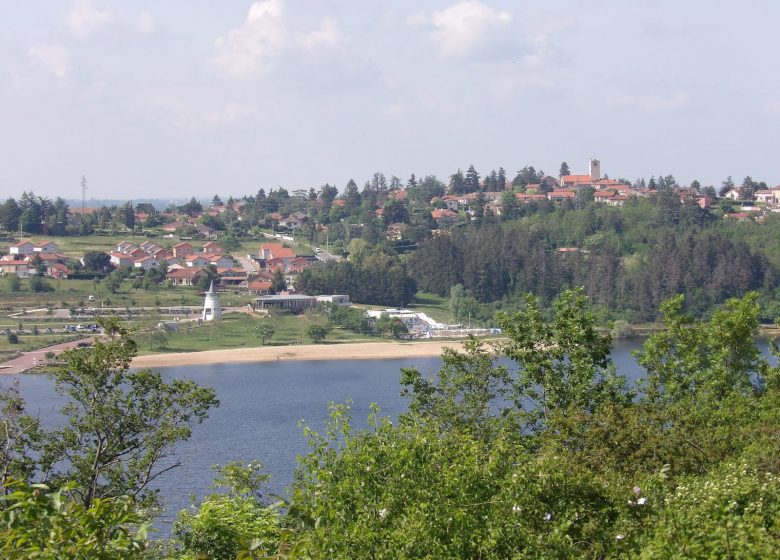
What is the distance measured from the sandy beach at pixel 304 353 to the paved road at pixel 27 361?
281 cm

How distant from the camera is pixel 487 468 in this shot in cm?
612

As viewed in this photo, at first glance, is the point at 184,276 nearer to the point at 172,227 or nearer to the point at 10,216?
the point at 10,216

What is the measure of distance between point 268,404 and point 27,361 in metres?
10.6

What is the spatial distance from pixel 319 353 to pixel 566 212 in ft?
102

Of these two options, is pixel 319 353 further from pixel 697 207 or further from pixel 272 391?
pixel 697 207

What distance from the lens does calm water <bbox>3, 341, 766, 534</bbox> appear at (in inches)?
719

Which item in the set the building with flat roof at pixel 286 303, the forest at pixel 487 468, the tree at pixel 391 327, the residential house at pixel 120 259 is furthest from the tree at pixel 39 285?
the forest at pixel 487 468

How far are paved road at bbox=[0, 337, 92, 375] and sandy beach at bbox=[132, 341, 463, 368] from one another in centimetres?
281

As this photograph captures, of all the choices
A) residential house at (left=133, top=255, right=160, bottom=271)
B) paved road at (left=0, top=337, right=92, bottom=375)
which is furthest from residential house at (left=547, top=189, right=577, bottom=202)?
paved road at (left=0, top=337, right=92, bottom=375)

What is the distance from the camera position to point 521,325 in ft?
37.5

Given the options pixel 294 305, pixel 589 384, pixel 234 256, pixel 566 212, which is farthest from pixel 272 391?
pixel 566 212

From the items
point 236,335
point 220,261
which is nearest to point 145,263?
point 220,261

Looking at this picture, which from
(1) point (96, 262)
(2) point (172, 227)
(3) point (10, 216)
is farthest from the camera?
(2) point (172, 227)

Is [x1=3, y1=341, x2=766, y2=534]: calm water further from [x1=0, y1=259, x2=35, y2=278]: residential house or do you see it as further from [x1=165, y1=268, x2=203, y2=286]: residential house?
[x1=0, y1=259, x2=35, y2=278]: residential house
